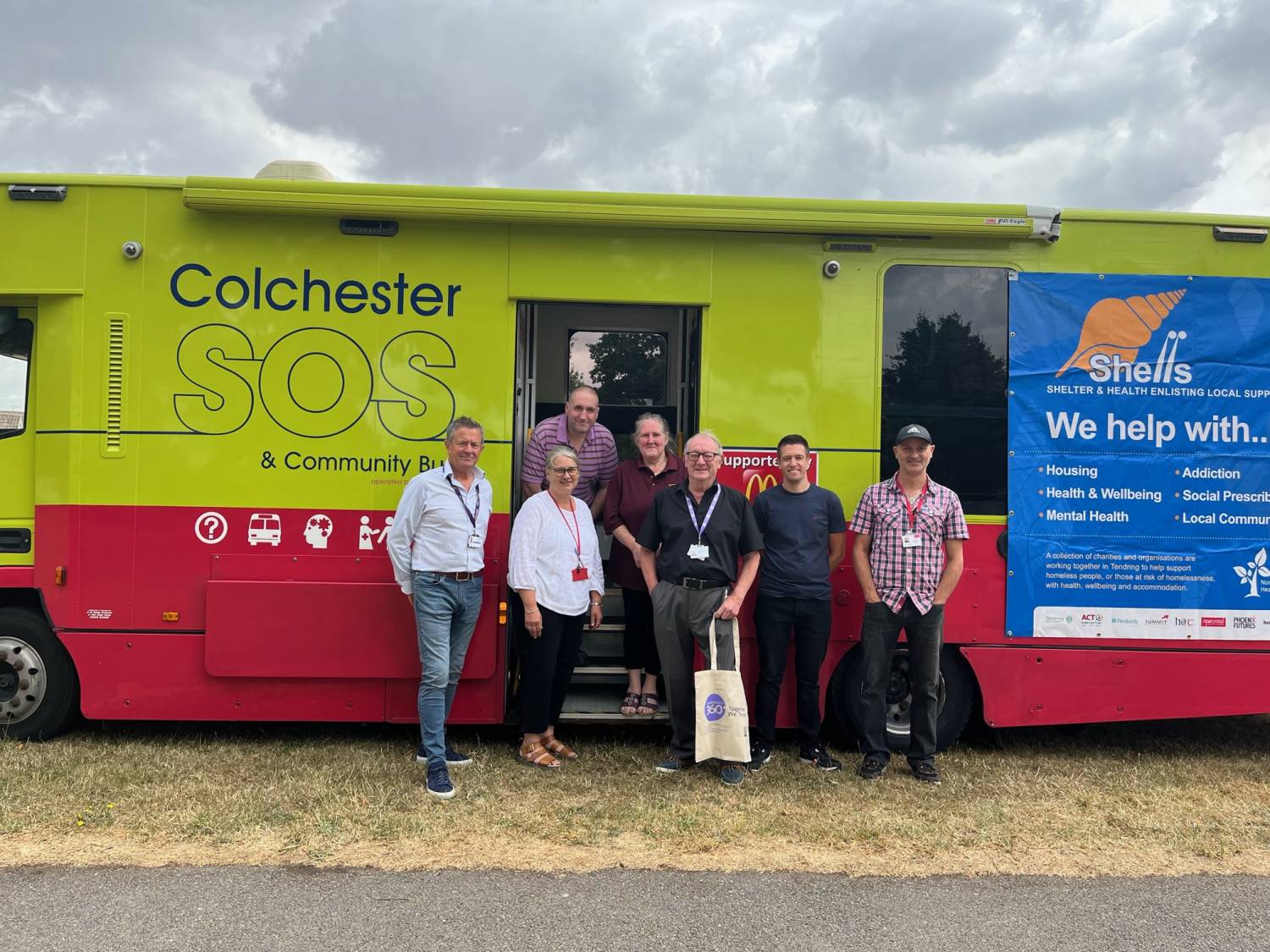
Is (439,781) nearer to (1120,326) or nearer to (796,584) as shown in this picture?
(796,584)

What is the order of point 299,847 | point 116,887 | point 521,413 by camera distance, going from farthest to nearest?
point 521,413, point 299,847, point 116,887

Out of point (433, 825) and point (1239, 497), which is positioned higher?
point (1239, 497)

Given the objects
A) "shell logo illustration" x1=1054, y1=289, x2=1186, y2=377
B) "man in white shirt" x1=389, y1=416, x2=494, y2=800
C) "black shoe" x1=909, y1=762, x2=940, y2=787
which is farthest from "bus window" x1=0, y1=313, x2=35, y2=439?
"shell logo illustration" x1=1054, y1=289, x2=1186, y2=377

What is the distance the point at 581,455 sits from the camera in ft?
15.3

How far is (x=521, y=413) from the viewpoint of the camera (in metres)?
4.96

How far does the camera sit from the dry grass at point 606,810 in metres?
3.35

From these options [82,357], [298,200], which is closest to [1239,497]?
[298,200]

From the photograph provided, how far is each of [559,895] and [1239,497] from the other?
3922 mm

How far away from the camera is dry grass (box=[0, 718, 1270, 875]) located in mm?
3350

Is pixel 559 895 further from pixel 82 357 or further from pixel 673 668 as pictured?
pixel 82 357

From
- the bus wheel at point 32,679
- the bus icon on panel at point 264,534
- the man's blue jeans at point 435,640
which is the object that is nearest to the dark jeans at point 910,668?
the man's blue jeans at point 435,640

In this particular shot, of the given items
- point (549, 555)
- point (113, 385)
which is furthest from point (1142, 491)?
point (113, 385)

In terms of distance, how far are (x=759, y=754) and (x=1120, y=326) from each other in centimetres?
292

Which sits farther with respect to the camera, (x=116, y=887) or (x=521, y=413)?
(x=521, y=413)
